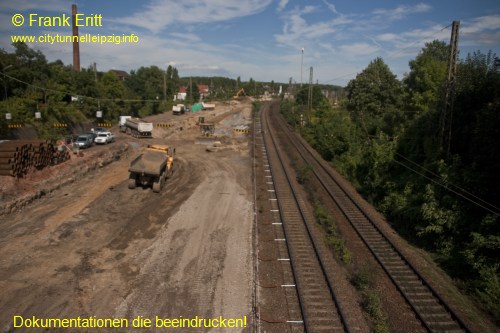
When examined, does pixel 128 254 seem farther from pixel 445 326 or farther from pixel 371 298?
pixel 445 326

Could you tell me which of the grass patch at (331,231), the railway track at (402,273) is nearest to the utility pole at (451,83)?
the railway track at (402,273)

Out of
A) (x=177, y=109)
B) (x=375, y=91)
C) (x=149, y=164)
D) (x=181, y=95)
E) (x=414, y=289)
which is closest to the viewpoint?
(x=414, y=289)

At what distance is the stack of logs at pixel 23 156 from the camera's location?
20828 mm

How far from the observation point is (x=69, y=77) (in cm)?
4934

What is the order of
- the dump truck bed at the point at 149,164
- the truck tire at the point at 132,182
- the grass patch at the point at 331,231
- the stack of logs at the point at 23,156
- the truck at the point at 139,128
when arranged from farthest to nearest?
the truck at the point at 139,128
the truck tire at the point at 132,182
the dump truck bed at the point at 149,164
the stack of logs at the point at 23,156
the grass patch at the point at 331,231

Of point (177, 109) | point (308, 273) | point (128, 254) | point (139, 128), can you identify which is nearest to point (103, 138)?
point (139, 128)

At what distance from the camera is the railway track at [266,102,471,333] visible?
10.5 m

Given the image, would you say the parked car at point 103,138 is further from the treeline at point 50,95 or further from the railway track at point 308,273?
the railway track at point 308,273

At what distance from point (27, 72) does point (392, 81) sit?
43.9 m

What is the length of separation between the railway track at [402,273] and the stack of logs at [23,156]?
19128 mm

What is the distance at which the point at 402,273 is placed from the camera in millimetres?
13234

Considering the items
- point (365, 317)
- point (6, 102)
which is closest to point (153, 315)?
point (365, 317)

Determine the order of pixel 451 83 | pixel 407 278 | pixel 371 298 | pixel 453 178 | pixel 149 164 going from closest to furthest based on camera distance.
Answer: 1. pixel 371 298
2. pixel 407 278
3. pixel 453 178
4. pixel 451 83
5. pixel 149 164

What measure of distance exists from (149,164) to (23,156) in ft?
25.5
